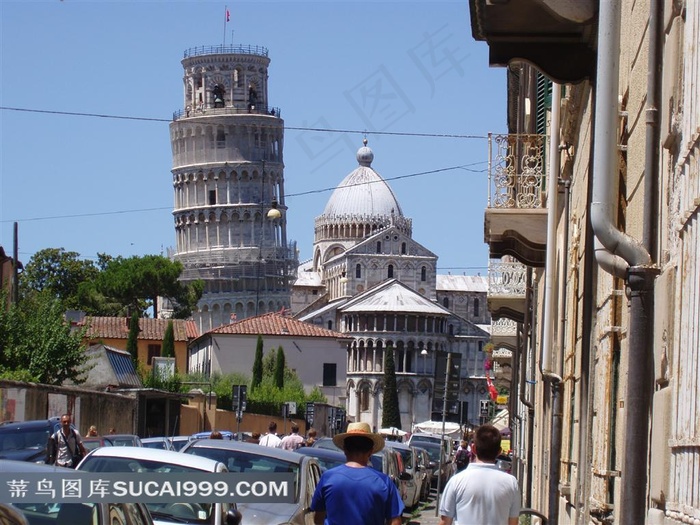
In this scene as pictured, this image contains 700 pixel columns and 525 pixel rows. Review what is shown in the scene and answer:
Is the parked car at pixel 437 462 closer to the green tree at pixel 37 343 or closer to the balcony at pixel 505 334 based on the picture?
the balcony at pixel 505 334

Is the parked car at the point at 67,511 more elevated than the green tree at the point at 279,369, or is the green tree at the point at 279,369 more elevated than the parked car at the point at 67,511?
the parked car at the point at 67,511

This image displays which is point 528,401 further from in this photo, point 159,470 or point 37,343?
point 37,343

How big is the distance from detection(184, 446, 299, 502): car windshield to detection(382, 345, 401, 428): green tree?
127817 millimetres

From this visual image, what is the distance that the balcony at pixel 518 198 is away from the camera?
718 inches

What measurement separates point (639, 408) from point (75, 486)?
10.7ft

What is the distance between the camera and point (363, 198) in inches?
7195

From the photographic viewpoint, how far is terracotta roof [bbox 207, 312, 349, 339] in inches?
3949

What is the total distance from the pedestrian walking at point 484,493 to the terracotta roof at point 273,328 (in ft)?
298

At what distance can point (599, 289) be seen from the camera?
10.8 meters

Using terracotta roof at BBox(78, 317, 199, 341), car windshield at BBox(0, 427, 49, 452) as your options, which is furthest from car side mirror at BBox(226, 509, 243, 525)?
terracotta roof at BBox(78, 317, 199, 341)

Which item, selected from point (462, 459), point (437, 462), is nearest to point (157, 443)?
point (462, 459)

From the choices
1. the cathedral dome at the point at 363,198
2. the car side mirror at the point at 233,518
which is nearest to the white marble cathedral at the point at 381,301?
the cathedral dome at the point at 363,198

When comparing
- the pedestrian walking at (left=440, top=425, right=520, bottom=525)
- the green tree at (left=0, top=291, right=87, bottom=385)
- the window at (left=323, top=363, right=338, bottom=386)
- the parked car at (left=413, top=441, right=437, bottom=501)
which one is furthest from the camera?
the window at (left=323, top=363, right=338, bottom=386)

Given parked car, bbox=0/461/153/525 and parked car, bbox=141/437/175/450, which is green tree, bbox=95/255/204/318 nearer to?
parked car, bbox=141/437/175/450
